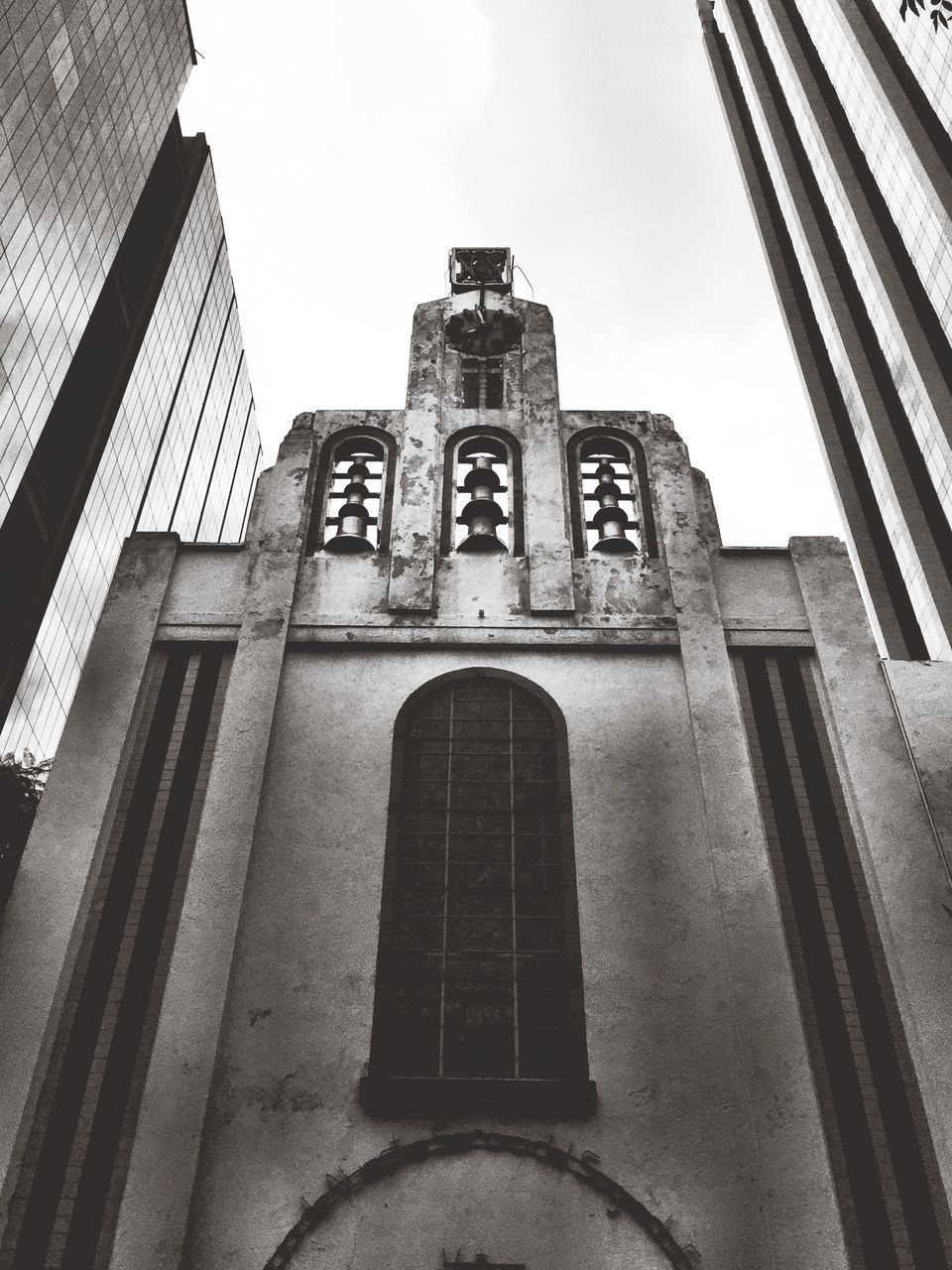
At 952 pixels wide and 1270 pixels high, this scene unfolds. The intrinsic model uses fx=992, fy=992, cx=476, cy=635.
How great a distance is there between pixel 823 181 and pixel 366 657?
50.4 metres

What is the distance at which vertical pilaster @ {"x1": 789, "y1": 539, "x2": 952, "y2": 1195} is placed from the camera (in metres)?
8.65

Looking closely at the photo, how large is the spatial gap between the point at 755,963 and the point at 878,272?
4063 cm

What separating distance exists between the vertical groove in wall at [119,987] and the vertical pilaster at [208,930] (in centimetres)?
21

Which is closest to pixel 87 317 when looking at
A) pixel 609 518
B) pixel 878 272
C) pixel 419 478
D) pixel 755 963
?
pixel 419 478

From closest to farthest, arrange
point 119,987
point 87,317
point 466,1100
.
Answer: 1. point 466,1100
2. point 119,987
3. point 87,317

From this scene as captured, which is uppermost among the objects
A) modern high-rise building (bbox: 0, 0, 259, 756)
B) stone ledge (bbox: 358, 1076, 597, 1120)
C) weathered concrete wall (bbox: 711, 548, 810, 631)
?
modern high-rise building (bbox: 0, 0, 259, 756)

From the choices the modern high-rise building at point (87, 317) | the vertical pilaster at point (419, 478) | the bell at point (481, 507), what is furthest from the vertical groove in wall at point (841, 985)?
the modern high-rise building at point (87, 317)

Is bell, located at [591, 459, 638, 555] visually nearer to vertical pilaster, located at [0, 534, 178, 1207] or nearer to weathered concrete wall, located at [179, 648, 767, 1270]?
weathered concrete wall, located at [179, 648, 767, 1270]

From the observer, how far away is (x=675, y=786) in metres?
10.6

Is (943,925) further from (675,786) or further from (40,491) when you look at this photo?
(40,491)

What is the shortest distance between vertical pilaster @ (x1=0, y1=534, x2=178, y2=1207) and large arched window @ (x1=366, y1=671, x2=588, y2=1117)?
291cm

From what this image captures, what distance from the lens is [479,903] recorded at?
991 cm

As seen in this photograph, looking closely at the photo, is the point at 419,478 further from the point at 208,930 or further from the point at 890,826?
the point at 890,826

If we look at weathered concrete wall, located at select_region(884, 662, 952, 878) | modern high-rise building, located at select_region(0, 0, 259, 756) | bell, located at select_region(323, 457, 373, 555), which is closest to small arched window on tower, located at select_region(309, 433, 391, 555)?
bell, located at select_region(323, 457, 373, 555)
